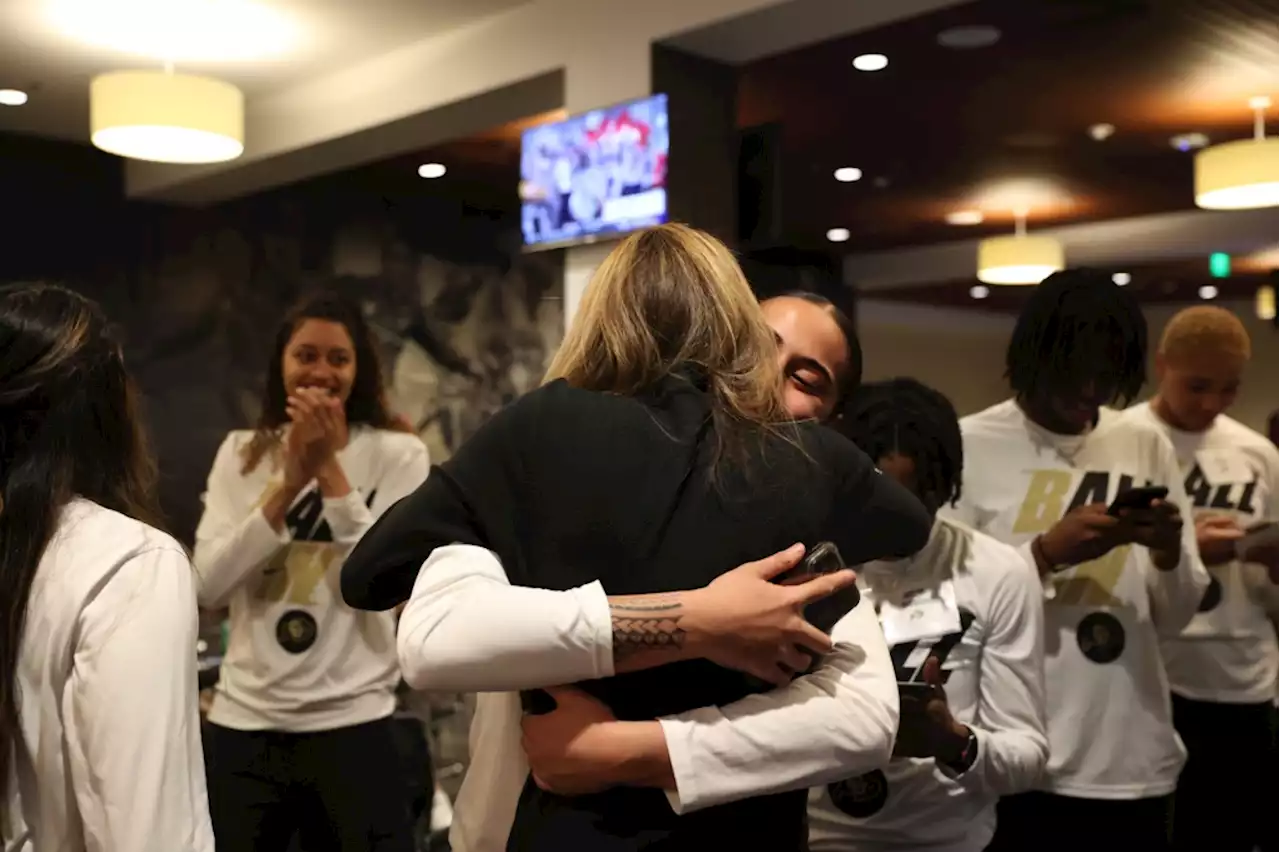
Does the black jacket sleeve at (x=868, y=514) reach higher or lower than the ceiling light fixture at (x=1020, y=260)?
lower

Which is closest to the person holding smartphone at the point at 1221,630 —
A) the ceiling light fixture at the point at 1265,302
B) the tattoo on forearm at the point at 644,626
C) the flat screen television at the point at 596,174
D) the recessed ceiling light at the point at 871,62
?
the ceiling light fixture at the point at 1265,302

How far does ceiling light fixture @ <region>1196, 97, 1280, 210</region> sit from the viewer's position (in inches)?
119

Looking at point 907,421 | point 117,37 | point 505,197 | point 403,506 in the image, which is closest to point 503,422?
point 403,506

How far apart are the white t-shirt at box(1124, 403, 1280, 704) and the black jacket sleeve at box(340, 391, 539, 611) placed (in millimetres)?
2012

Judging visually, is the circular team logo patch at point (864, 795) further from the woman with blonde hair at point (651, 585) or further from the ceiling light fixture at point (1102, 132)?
the ceiling light fixture at point (1102, 132)

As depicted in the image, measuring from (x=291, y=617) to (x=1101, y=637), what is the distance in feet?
5.04

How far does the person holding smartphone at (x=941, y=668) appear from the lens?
4.96 ft

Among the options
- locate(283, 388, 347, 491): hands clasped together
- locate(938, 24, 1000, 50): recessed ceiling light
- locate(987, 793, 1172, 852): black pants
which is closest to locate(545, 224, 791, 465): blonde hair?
locate(987, 793, 1172, 852): black pants

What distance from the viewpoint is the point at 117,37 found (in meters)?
3.76

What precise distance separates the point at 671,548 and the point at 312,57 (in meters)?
3.53

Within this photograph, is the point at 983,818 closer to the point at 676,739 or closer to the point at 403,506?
the point at 676,739

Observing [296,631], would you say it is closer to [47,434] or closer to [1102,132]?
[47,434]

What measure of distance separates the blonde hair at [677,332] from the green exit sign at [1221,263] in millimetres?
5939

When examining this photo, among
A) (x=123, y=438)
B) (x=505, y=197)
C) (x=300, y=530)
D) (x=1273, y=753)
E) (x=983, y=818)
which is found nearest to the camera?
(x=123, y=438)
